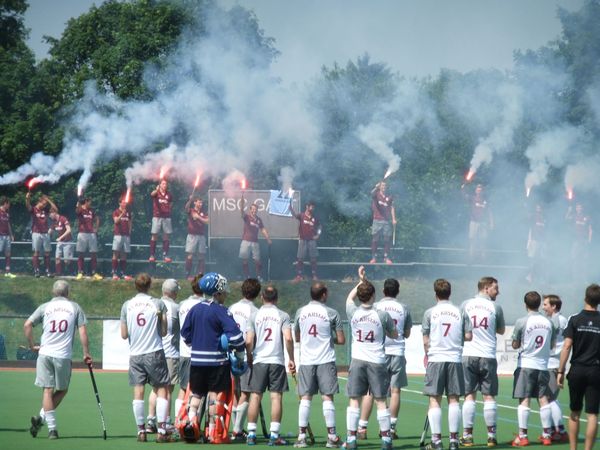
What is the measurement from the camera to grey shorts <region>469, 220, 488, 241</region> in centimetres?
3531

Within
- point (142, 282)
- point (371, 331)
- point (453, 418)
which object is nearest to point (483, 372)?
point (453, 418)

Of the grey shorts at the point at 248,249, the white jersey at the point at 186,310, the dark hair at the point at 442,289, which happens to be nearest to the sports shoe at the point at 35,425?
the white jersey at the point at 186,310

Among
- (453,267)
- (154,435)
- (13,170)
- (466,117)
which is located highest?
(466,117)

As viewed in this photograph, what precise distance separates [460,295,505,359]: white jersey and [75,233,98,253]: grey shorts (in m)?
20.7

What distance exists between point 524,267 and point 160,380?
2462cm

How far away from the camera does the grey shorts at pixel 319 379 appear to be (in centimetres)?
1341

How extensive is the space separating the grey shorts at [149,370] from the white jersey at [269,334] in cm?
124

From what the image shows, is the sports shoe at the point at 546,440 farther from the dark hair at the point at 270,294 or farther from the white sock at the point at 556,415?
the dark hair at the point at 270,294

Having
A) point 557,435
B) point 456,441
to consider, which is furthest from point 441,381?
point 557,435

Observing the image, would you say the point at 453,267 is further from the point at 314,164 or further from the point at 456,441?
the point at 456,441

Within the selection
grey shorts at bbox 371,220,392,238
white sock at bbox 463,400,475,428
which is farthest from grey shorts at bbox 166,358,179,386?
grey shorts at bbox 371,220,392,238

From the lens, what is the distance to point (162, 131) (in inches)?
1415

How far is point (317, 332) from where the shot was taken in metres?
13.5

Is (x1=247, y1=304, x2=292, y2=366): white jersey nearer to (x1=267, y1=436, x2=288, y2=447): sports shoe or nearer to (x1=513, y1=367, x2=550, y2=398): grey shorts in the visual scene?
(x1=267, y1=436, x2=288, y2=447): sports shoe
